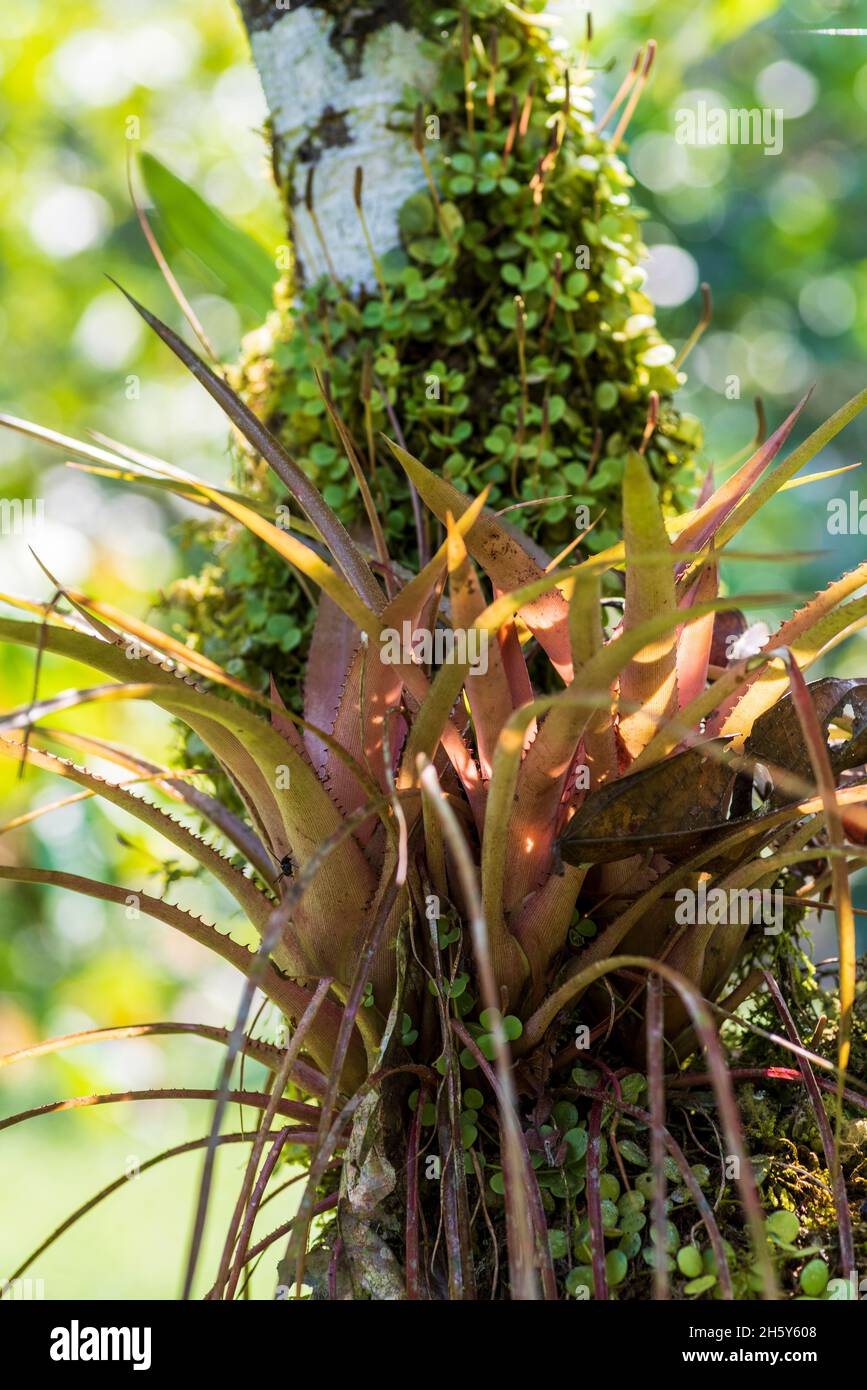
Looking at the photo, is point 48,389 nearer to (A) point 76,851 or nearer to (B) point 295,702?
(A) point 76,851

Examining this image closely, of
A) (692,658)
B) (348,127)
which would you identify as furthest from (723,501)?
(348,127)

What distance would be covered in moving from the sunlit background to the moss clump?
6.51ft

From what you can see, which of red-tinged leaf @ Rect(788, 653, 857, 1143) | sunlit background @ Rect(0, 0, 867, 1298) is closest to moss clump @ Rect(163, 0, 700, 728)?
red-tinged leaf @ Rect(788, 653, 857, 1143)

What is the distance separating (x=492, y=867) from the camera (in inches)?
17.3

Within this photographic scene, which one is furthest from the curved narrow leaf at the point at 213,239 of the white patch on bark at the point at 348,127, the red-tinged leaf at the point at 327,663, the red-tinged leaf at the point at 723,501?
the red-tinged leaf at the point at 723,501

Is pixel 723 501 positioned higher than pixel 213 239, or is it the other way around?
pixel 213 239

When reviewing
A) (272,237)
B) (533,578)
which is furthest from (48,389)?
(533,578)

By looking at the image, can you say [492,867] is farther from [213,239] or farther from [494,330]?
[213,239]

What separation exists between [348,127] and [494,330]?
0.20 meters

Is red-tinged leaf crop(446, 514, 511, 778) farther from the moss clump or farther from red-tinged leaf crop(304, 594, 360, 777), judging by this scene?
the moss clump

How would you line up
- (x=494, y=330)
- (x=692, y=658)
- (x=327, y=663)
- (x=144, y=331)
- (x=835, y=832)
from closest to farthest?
(x=835, y=832) → (x=692, y=658) → (x=327, y=663) → (x=494, y=330) → (x=144, y=331)

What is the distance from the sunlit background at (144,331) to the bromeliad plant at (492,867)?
2228 millimetres

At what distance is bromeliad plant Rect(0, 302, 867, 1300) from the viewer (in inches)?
16.8

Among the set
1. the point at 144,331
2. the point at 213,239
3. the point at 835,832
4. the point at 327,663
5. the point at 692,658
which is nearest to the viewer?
the point at 835,832
